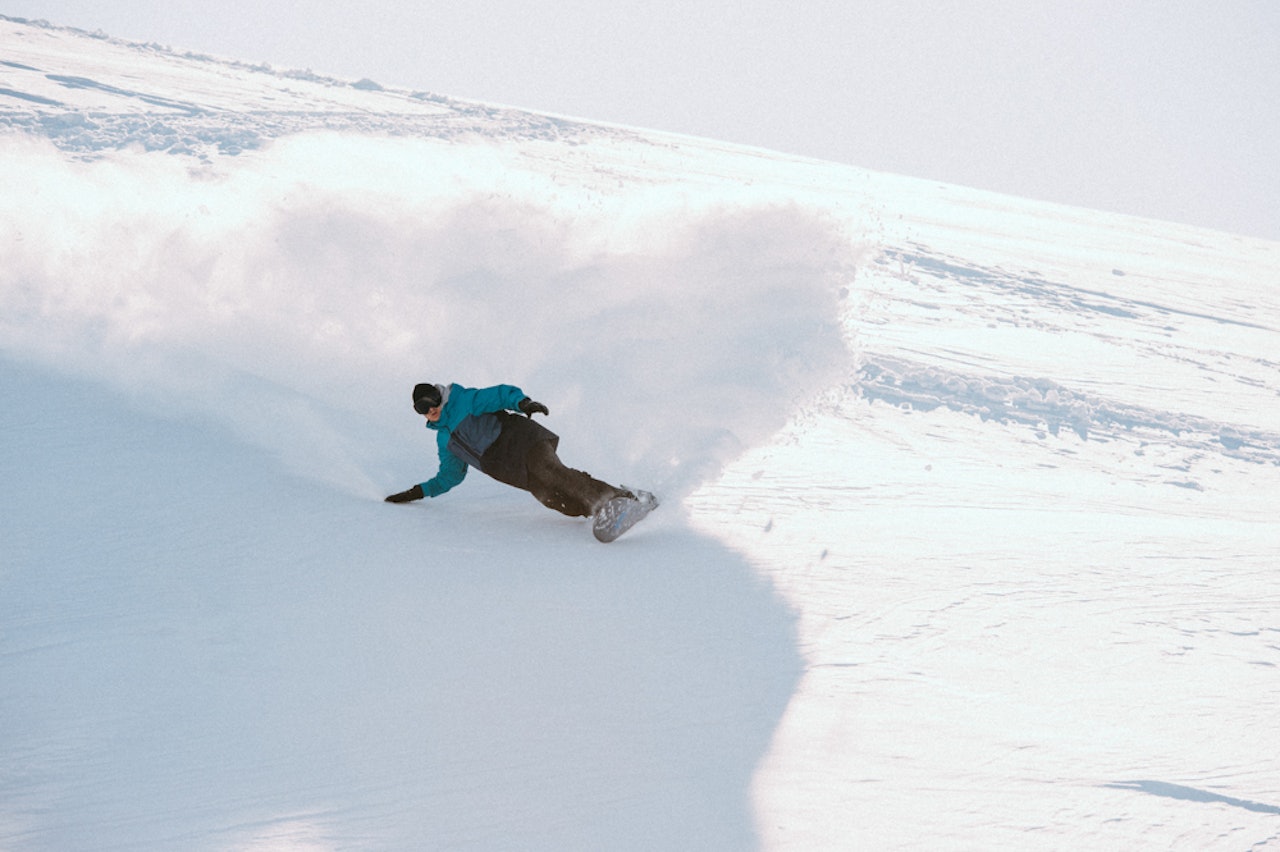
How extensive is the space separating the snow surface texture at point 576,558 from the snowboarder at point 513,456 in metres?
0.20

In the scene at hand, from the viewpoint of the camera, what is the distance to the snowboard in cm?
503

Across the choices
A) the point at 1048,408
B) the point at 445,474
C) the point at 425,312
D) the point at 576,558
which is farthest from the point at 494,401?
the point at 1048,408

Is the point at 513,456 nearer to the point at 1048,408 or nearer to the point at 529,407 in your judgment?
the point at 529,407

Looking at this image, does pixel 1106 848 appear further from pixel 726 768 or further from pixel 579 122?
pixel 579 122

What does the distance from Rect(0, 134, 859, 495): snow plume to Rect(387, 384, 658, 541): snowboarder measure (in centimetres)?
78

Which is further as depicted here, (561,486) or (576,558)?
(561,486)

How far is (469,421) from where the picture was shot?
16.3 ft

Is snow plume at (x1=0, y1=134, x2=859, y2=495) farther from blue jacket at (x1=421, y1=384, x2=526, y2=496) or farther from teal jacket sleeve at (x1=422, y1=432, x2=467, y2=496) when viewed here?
blue jacket at (x1=421, y1=384, x2=526, y2=496)

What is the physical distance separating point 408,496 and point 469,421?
2.00ft

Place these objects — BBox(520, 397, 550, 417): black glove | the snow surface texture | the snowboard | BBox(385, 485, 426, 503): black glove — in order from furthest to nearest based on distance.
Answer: BBox(385, 485, 426, 503): black glove → the snowboard → BBox(520, 397, 550, 417): black glove → the snow surface texture

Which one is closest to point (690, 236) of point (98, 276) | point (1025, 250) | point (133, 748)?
point (98, 276)

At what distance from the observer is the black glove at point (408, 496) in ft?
17.1

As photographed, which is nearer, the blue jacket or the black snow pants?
the blue jacket

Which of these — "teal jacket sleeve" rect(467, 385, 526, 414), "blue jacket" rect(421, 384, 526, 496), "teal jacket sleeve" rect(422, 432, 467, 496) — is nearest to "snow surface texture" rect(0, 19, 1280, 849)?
"teal jacket sleeve" rect(422, 432, 467, 496)
